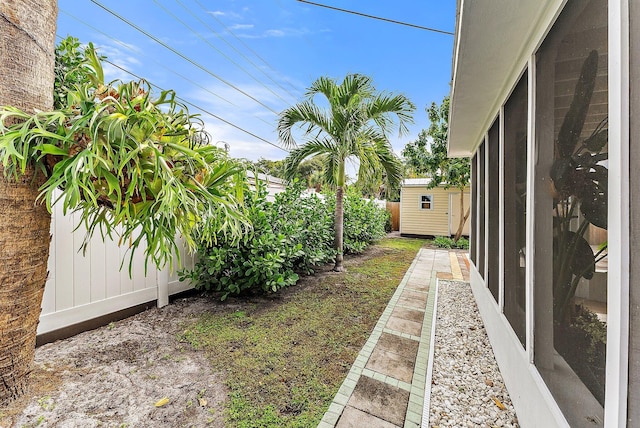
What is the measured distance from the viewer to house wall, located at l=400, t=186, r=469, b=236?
436 inches

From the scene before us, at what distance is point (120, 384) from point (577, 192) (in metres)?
3.05

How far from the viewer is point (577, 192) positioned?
1.10 m

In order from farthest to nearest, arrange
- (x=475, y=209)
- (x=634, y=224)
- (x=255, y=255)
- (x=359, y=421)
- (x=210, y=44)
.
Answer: (x=210, y=44)
(x=475, y=209)
(x=255, y=255)
(x=359, y=421)
(x=634, y=224)

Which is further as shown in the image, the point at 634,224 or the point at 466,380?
the point at 466,380

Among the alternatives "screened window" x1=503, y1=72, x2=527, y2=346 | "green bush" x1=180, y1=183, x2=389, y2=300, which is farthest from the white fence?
"screened window" x1=503, y1=72, x2=527, y2=346

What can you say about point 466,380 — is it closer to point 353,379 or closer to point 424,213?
point 353,379

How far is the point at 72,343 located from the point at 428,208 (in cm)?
1163

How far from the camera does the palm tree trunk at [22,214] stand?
1.41 m

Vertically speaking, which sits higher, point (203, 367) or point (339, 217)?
point (339, 217)

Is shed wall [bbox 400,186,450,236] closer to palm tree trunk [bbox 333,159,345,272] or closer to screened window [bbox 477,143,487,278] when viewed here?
palm tree trunk [bbox 333,159,345,272]

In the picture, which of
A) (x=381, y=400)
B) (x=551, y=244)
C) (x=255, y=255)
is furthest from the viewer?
(x=255, y=255)

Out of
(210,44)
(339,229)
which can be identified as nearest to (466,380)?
(339,229)

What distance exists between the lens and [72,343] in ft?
7.99

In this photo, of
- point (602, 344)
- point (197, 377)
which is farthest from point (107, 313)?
point (602, 344)
